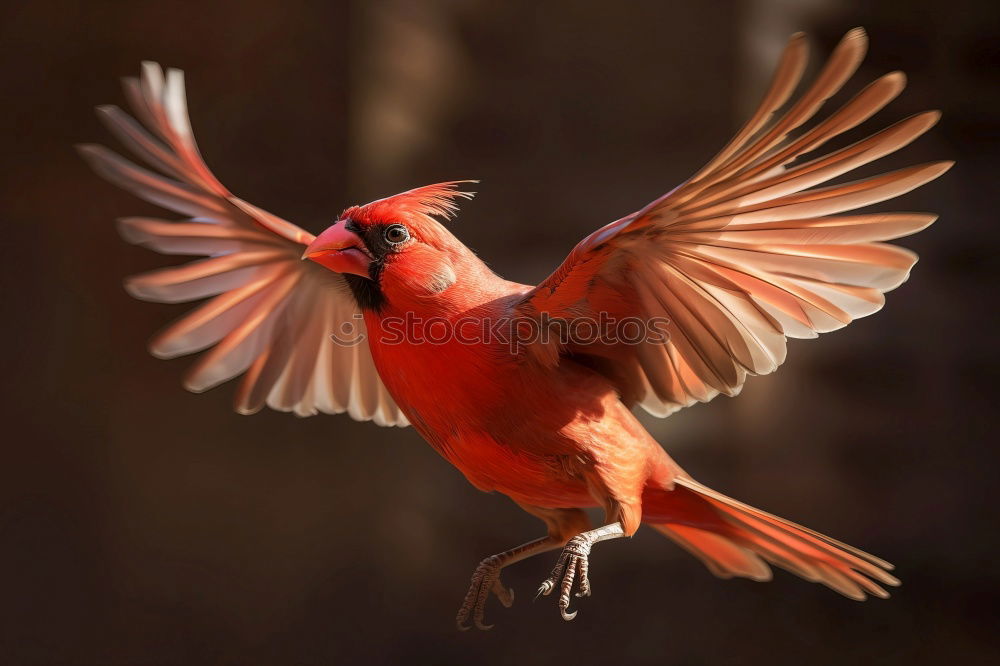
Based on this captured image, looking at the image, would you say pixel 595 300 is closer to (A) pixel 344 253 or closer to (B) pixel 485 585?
(A) pixel 344 253

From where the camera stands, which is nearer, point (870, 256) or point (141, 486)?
point (870, 256)

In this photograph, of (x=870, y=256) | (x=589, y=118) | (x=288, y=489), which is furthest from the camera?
(x=288, y=489)

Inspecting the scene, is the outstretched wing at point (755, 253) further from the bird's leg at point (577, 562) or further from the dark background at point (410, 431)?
the dark background at point (410, 431)

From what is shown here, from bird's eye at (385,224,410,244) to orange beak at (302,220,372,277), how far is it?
0.04 meters

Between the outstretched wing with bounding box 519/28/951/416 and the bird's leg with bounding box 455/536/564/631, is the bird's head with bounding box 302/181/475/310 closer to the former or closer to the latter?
the outstretched wing with bounding box 519/28/951/416

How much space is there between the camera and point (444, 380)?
4.16 ft

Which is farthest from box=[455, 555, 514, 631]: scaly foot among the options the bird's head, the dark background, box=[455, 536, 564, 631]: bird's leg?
the dark background

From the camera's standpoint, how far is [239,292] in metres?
1.67

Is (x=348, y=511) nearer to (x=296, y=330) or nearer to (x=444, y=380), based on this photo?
(x=296, y=330)

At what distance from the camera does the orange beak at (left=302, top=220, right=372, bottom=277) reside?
1282mm

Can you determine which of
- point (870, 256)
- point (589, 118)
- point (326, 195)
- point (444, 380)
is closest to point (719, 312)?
point (870, 256)

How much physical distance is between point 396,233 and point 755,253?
0.49 meters

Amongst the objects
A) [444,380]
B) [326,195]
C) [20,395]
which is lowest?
[444,380]

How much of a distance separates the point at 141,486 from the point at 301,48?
4.59 feet
